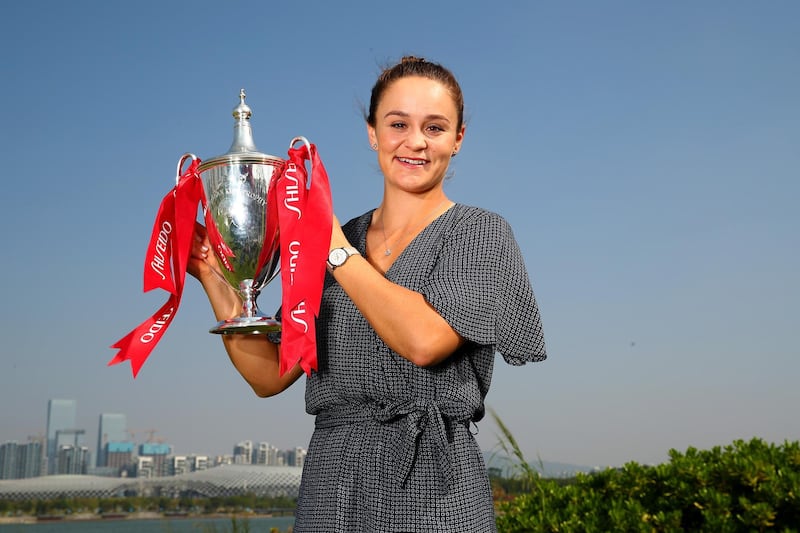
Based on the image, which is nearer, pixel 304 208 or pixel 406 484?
pixel 406 484

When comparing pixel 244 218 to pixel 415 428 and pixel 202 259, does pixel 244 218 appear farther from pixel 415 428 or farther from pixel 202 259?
pixel 415 428

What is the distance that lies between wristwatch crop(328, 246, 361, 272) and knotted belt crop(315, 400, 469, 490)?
13.4 inches

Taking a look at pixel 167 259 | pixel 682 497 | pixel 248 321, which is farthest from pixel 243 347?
pixel 682 497

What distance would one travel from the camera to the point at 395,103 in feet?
6.59

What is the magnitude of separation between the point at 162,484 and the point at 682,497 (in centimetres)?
3738

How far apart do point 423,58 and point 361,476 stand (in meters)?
1.06

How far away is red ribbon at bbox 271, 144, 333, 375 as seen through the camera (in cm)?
186

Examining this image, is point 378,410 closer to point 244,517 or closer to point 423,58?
point 423,58

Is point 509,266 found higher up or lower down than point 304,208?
lower down

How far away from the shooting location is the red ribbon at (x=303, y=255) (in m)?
1.86

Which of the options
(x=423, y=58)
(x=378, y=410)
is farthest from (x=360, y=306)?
(x=423, y=58)

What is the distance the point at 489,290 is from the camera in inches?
71.9

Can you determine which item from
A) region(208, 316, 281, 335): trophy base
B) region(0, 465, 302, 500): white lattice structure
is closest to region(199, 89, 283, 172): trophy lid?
region(208, 316, 281, 335): trophy base

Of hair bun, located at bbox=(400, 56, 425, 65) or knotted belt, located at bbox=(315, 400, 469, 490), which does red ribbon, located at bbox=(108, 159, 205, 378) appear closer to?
hair bun, located at bbox=(400, 56, 425, 65)
